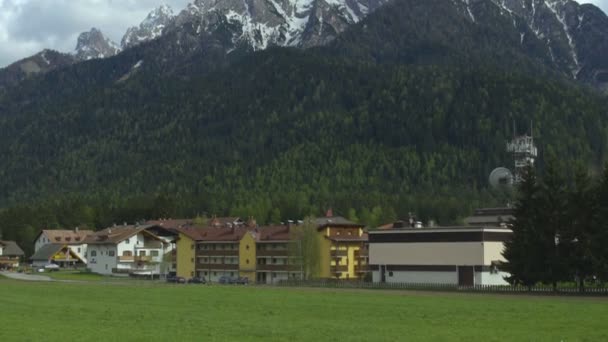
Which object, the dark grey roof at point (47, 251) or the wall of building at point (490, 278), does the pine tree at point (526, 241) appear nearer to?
the wall of building at point (490, 278)

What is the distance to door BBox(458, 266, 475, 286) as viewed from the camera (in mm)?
109125

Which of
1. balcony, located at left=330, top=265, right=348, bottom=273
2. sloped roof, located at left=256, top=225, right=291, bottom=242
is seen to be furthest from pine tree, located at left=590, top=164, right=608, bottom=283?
sloped roof, located at left=256, top=225, right=291, bottom=242

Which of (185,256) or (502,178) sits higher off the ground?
(502,178)

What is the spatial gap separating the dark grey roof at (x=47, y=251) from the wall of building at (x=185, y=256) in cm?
4897

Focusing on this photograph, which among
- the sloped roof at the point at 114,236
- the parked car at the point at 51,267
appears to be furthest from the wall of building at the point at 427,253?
the parked car at the point at 51,267

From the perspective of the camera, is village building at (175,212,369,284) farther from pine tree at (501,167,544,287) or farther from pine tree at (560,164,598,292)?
pine tree at (560,164,598,292)

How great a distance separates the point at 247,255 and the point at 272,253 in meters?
5.68

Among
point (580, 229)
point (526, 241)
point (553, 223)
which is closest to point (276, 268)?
point (526, 241)

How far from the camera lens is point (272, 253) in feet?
461

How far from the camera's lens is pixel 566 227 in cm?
8362

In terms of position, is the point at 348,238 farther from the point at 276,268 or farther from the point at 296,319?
the point at 296,319

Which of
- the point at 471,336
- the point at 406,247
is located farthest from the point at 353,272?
the point at 471,336

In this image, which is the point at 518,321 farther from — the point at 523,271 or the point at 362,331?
the point at 523,271

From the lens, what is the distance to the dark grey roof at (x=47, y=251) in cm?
19254
